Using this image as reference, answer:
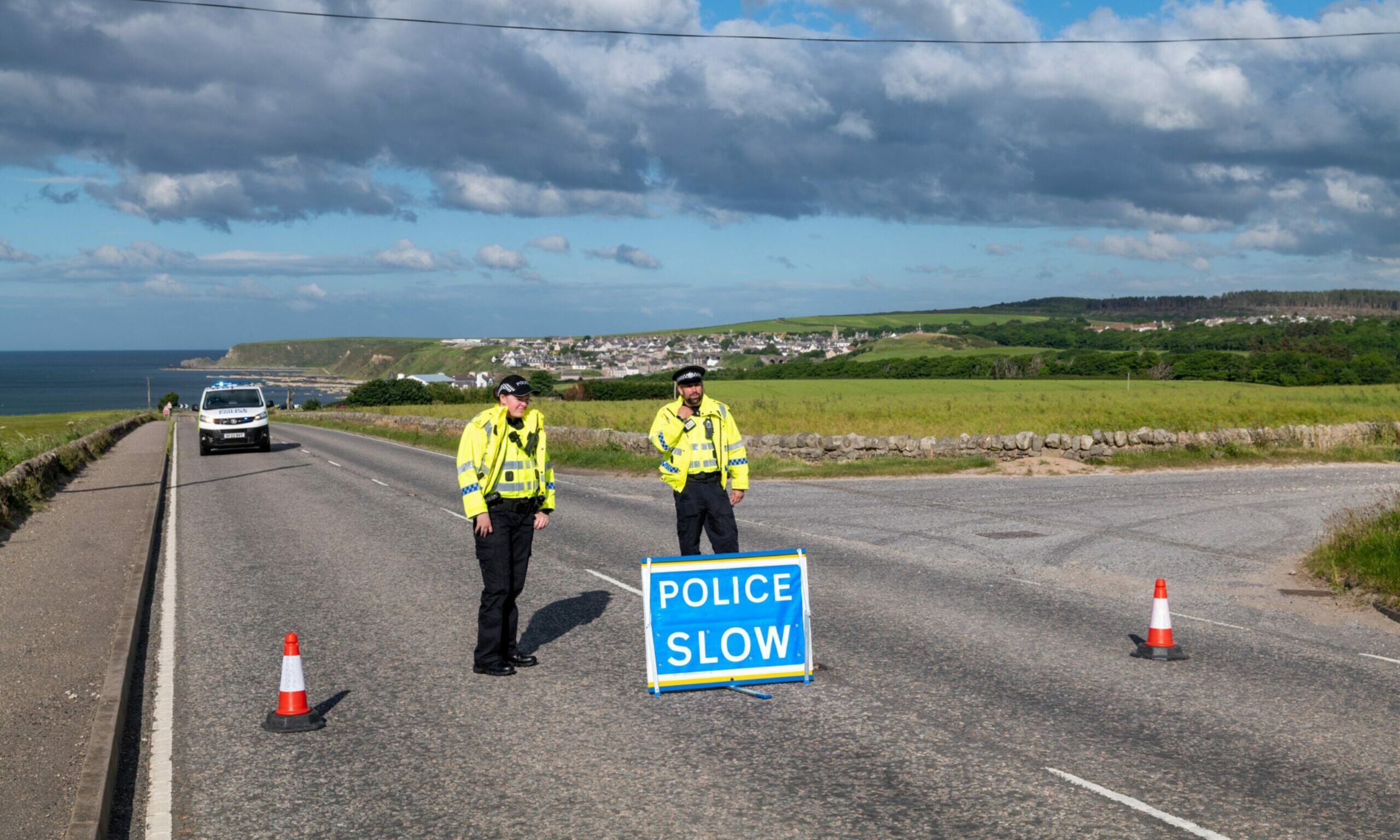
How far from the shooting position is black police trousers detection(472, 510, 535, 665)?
26.7ft

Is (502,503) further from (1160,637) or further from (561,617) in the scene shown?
(1160,637)

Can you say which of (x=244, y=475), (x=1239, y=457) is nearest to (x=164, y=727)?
(x=244, y=475)

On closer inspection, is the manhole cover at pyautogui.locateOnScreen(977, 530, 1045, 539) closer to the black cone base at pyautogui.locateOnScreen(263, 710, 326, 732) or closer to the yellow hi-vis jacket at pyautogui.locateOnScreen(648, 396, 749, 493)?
the yellow hi-vis jacket at pyautogui.locateOnScreen(648, 396, 749, 493)

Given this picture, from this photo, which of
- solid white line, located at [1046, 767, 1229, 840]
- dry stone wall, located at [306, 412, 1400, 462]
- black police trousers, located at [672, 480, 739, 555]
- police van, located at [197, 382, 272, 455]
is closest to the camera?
solid white line, located at [1046, 767, 1229, 840]

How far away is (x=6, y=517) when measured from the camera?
16906mm

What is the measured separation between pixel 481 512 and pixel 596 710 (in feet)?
5.52

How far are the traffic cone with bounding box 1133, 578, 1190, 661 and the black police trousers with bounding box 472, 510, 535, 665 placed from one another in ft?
15.0

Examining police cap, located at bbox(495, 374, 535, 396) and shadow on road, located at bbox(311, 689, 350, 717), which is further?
police cap, located at bbox(495, 374, 535, 396)

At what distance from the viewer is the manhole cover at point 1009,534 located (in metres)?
15.1

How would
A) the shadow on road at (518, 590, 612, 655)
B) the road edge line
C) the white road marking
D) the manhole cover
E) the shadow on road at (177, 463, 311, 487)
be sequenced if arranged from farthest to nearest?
the white road marking < the shadow on road at (177, 463, 311, 487) < the manhole cover < the shadow on road at (518, 590, 612, 655) < the road edge line

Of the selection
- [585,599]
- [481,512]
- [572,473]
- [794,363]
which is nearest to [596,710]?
[481,512]

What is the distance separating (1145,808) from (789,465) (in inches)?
833

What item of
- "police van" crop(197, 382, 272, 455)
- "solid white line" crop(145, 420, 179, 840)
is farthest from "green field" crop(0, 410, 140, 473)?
"solid white line" crop(145, 420, 179, 840)

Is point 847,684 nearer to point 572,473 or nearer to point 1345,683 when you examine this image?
point 1345,683
